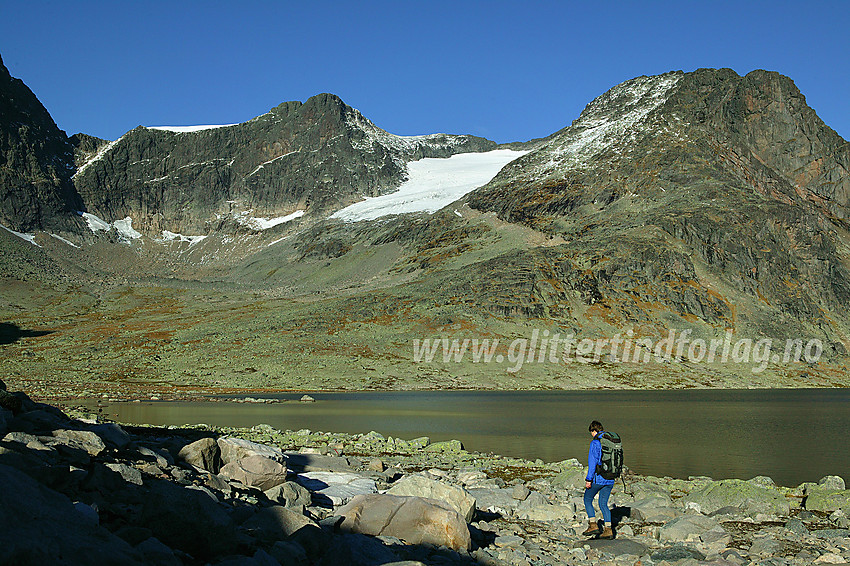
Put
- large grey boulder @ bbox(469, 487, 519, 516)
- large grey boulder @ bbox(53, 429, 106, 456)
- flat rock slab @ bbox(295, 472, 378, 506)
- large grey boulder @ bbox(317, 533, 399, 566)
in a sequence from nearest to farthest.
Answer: large grey boulder @ bbox(317, 533, 399, 566)
large grey boulder @ bbox(53, 429, 106, 456)
flat rock slab @ bbox(295, 472, 378, 506)
large grey boulder @ bbox(469, 487, 519, 516)

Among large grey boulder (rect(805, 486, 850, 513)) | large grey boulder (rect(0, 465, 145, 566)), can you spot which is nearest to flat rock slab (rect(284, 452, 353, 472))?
large grey boulder (rect(0, 465, 145, 566))

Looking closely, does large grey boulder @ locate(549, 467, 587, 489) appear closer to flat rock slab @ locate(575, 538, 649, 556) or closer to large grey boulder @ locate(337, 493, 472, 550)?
flat rock slab @ locate(575, 538, 649, 556)

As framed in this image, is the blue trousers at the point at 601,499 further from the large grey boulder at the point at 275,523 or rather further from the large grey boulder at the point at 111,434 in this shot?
the large grey boulder at the point at 111,434

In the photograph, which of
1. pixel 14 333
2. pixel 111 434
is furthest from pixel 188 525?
pixel 14 333

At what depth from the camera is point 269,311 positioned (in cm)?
13825

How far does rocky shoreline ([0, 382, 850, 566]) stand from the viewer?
8156 mm

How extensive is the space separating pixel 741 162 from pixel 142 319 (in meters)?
168

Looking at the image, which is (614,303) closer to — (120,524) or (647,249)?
(647,249)

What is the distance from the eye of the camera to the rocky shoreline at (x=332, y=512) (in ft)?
26.8

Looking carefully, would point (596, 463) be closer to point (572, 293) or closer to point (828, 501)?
point (828, 501)

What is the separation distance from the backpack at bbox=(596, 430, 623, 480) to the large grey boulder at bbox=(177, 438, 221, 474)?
31.4 ft

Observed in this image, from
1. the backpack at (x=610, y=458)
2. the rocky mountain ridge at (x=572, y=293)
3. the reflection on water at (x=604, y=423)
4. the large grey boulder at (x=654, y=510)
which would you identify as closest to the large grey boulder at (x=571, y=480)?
the large grey boulder at (x=654, y=510)

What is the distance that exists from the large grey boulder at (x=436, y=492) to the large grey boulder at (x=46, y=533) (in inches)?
332

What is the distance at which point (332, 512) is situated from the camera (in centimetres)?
1498
